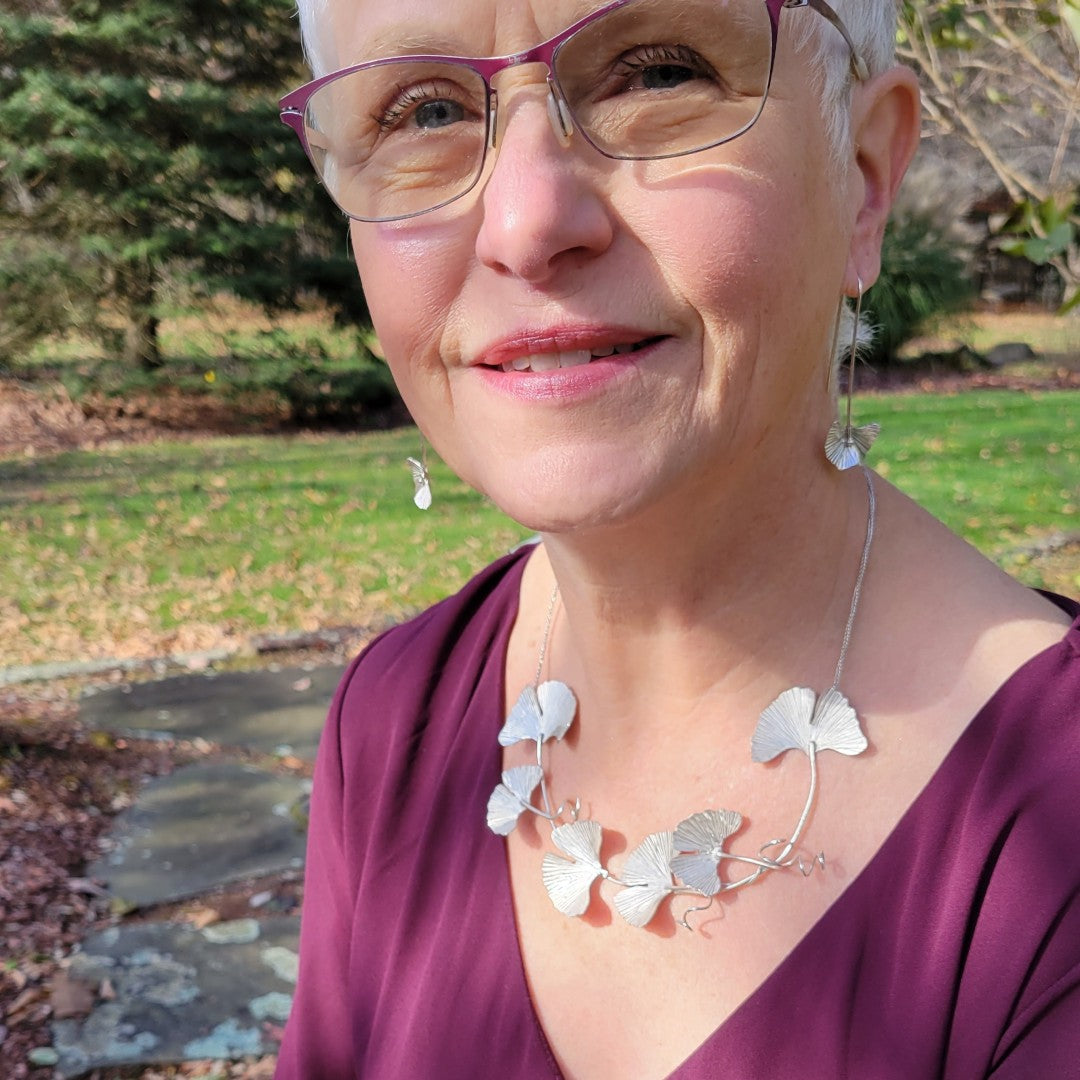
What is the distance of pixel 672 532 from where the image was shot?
135cm

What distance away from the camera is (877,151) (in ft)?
4.48

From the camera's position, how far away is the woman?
3.84 ft

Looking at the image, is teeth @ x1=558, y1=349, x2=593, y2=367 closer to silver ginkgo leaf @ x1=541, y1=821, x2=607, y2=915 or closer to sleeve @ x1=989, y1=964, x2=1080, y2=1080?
silver ginkgo leaf @ x1=541, y1=821, x2=607, y2=915

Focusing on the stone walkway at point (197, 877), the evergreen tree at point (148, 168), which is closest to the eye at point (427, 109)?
the stone walkway at point (197, 877)

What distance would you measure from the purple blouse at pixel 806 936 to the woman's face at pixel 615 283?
0.44 metres

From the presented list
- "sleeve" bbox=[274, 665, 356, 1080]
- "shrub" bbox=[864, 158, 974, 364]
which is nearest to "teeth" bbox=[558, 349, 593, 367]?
"sleeve" bbox=[274, 665, 356, 1080]

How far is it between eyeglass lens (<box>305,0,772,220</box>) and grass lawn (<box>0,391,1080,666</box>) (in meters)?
5.60

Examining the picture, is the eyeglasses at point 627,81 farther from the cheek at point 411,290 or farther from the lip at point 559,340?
the lip at point 559,340

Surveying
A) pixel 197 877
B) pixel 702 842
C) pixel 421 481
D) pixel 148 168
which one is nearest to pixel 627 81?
pixel 421 481

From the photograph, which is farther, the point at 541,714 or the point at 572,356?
the point at 541,714

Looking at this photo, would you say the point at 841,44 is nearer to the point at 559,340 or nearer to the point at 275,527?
the point at 559,340

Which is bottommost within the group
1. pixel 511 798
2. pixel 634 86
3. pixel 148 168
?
pixel 148 168

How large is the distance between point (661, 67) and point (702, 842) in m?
0.85

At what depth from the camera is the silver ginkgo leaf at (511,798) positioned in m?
1.56
